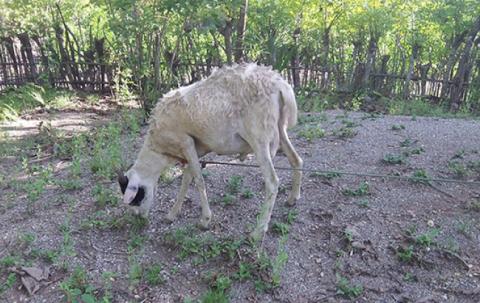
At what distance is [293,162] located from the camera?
4.35 m

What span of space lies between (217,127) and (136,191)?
993 millimetres

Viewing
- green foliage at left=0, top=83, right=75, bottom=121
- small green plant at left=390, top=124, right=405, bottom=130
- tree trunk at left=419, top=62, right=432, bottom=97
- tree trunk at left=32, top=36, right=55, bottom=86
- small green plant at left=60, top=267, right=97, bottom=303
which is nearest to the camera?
small green plant at left=60, top=267, right=97, bottom=303

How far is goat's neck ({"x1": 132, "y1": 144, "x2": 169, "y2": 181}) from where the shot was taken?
12.9 ft

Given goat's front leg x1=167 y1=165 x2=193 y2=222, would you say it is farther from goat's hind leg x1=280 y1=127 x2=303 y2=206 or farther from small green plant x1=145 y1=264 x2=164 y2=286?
goat's hind leg x1=280 y1=127 x2=303 y2=206

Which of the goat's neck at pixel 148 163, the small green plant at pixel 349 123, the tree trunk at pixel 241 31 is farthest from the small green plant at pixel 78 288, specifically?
the tree trunk at pixel 241 31

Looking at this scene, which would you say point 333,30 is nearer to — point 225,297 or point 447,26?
point 447,26

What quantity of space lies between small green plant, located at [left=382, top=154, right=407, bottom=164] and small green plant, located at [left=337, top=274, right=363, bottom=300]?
251 centimetres

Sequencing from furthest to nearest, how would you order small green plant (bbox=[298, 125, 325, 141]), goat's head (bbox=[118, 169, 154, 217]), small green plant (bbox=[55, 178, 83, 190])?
small green plant (bbox=[298, 125, 325, 141]), small green plant (bbox=[55, 178, 83, 190]), goat's head (bbox=[118, 169, 154, 217])

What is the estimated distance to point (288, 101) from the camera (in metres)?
3.91

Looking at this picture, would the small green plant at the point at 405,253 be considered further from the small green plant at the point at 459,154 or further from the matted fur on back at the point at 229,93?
the small green plant at the point at 459,154

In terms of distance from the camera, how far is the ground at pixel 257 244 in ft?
10.6

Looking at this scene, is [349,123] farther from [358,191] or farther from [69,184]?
[69,184]

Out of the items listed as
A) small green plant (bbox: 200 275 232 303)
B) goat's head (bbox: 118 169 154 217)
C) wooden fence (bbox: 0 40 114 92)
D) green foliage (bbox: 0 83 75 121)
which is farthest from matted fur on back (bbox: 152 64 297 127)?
wooden fence (bbox: 0 40 114 92)

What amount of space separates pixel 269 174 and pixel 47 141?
4674 millimetres
